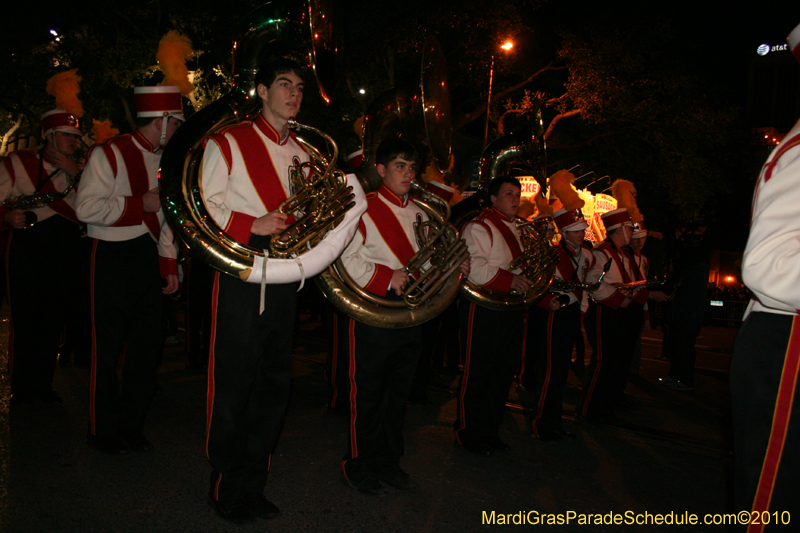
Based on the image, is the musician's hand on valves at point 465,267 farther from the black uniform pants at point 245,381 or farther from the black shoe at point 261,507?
the black shoe at point 261,507

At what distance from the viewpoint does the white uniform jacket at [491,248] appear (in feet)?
14.4

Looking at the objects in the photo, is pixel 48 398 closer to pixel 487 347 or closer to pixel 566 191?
pixel 487 347

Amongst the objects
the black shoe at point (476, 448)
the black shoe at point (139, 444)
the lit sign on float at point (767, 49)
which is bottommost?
the black shoe at point (476, 448)

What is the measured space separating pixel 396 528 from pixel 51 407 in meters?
3.09

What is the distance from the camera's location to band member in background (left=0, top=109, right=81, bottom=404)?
15.2 feet

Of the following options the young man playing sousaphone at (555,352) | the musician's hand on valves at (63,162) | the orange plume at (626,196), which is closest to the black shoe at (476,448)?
the young man playing sousaphone at (555,352)

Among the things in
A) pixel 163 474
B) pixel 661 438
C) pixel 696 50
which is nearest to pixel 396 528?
pixel 163 474

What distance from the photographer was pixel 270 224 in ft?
9.18

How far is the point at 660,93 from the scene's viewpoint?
1941 cm

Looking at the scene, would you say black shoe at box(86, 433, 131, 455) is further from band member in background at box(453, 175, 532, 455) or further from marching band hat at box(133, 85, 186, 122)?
band member in background at box(453, 175, 532, 455)

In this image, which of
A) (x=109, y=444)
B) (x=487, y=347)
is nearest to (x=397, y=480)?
(x=487, y=347)

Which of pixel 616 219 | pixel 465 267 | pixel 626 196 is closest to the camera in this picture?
pixel 465 267

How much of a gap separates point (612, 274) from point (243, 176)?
4008mm

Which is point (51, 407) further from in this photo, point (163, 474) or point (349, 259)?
point (349, 259)
